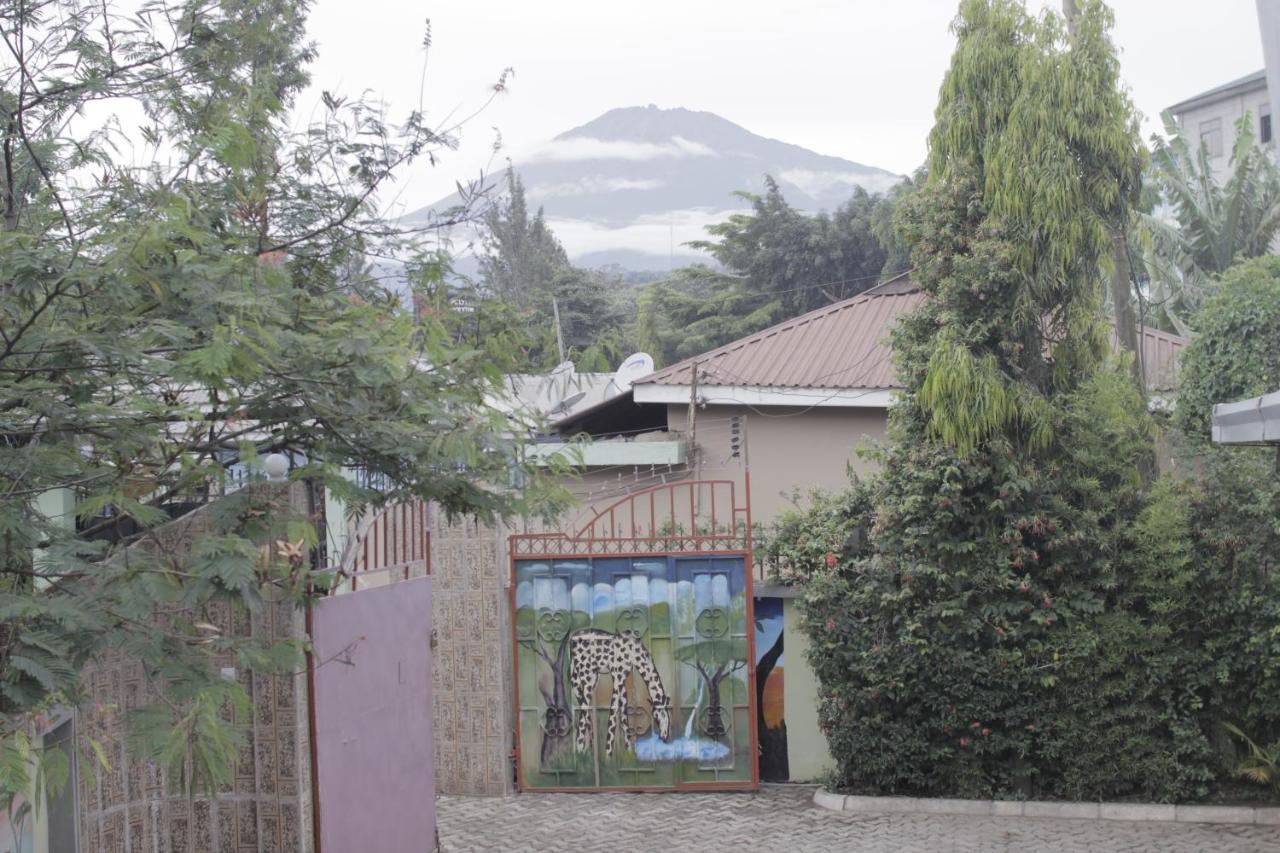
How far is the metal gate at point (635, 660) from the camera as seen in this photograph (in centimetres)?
1045

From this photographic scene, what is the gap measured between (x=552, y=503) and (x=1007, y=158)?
18.0ft

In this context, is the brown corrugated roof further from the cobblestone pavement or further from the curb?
the cobblestone pavement

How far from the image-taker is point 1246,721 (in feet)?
A: 31.1

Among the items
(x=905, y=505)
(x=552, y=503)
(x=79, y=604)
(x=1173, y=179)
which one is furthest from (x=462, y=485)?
(x=1173, y=179)

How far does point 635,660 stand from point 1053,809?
3.47 meters

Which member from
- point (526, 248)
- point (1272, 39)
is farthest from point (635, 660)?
point (526, 248)

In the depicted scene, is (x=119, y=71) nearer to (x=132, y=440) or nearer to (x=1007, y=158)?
(x=132, y=440)

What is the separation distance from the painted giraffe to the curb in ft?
4.95

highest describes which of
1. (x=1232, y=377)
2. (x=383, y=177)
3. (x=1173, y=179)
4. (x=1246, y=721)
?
(x=1173, y=179)

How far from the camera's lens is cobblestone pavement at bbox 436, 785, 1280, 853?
8.84 metres

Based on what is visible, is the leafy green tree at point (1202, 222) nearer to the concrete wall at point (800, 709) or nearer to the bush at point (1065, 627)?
the bush at point (1065, 627)

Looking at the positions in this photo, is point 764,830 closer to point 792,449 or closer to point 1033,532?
point 1033,532

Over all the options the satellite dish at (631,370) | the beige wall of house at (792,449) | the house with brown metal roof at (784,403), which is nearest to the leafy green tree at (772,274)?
the satellite dish at (631,370)

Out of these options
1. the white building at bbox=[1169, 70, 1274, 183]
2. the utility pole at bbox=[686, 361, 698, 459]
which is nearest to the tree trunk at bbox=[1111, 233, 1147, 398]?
the utility pole at bbox=[686, 361, 698, 459]
